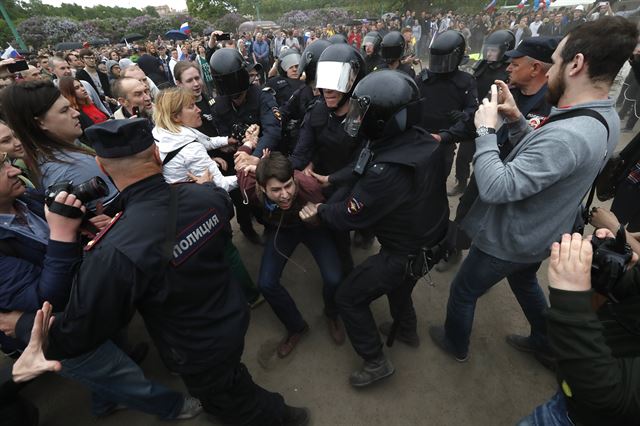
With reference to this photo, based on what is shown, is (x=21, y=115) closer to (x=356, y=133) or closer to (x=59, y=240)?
(x=59, y=240)

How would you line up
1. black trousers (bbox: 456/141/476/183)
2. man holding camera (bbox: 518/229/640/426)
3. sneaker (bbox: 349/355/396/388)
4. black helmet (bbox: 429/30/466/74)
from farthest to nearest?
black trousers (bbox: 456/141/476/183) → black helmet (bbox: 429/30/466/74) → sneaker (bbox: 349/355/396/388) → man holding camera (bbox: 518/229/640/426)

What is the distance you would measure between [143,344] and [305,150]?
2.46 metres

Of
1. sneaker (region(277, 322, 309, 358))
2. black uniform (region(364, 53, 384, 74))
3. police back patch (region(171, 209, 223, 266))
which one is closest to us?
police back patch (region(171, 209, 223, 266))

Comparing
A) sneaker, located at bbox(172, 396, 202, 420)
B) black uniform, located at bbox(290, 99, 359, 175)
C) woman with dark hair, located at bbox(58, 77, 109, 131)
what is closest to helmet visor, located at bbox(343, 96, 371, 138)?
black uniform, located at bbox(290, 99, 359, 175)

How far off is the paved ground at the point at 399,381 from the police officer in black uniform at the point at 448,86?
1.77 metres

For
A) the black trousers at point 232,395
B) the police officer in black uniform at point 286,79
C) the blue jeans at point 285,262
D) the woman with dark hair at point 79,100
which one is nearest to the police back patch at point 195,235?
Result: the black trousers at point 232,395

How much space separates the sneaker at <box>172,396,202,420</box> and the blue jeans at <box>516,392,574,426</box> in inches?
88.2

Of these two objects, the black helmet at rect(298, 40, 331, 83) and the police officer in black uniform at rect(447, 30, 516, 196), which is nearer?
the black helmet at rect(298, 40, 331, 83)

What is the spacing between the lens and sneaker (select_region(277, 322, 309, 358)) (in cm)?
290

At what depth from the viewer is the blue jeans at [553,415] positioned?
150cm

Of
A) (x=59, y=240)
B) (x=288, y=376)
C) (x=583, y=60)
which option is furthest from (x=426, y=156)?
(x=288, y=376)

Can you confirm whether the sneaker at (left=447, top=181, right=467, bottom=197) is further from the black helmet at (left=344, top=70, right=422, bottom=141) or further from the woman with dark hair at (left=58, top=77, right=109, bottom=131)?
the woman with dark hair at (left=58, top=77, right=109, bottom=131)

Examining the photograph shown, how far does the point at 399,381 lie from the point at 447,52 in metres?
3.50

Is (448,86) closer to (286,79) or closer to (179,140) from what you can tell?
(286,79)
